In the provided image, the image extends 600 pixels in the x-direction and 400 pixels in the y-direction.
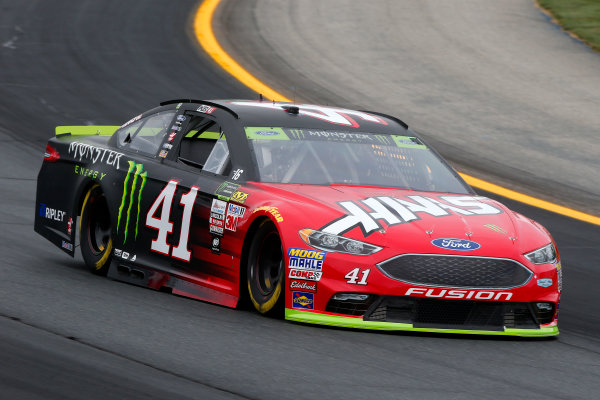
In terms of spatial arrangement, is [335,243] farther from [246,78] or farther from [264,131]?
[246,78]

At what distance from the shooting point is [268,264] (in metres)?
7.55

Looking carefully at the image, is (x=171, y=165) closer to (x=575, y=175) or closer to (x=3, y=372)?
(x=3, y=372)

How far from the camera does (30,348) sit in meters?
6.18

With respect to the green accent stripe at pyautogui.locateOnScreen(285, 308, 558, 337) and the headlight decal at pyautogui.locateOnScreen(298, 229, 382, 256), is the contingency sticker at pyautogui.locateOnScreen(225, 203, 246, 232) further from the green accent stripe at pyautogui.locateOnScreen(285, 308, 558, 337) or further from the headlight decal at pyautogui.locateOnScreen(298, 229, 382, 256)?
the green accent stripe at pyautogui.locateOnScreen(285, 308, 558, 337)

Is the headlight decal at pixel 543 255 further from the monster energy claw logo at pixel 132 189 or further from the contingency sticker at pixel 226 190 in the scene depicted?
the monster energy claw logo at pixel 132 189

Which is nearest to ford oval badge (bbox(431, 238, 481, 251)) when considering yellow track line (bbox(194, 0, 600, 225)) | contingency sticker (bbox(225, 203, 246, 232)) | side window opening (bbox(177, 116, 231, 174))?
contingency sticker (bbox(225, 203, 246, 232))

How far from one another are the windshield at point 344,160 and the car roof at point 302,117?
82mm

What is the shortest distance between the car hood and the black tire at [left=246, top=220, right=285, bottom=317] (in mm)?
253

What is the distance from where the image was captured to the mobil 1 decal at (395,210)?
715cm

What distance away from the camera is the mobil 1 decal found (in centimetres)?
715

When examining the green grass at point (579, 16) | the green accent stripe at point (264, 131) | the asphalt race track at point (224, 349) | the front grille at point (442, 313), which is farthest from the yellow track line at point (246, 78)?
the green grass at point (579, 16)

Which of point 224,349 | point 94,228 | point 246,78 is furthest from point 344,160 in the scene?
point 246,78

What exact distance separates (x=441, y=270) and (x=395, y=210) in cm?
57

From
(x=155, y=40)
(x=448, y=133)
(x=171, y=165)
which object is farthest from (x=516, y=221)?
(x=155, y=40)
